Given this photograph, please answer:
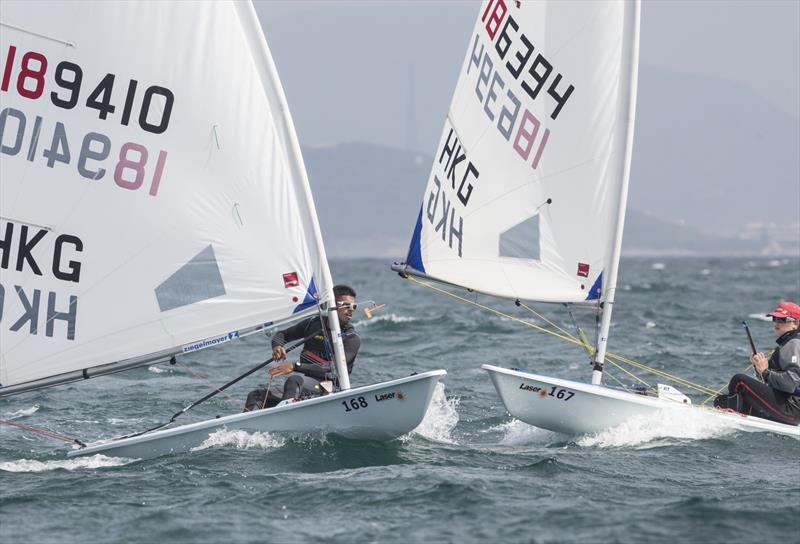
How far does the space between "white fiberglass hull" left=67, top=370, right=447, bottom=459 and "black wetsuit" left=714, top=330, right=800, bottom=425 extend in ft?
11.2

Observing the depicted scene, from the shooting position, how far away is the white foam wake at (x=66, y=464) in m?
10.4

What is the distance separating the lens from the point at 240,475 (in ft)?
32.2

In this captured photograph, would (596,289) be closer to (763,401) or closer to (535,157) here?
(535,157)

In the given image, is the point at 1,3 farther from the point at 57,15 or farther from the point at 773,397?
the point at 773,397

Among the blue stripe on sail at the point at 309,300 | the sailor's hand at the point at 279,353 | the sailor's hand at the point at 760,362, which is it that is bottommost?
the sailor's hand at the point at 279,353

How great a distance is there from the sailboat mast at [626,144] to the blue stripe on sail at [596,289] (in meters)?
0.07

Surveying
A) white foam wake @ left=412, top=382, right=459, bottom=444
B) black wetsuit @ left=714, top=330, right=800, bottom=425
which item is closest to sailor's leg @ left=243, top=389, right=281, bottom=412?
white foam wake @ left=412, top=382, right=459, bottom=444

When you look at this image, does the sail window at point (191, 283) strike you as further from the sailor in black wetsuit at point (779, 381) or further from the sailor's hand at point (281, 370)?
the sailor in black wetsuit at point (779, 381)

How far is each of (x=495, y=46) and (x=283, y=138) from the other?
3.15 m

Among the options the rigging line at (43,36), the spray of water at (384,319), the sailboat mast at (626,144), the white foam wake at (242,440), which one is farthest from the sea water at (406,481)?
the spray of water at (384,319)

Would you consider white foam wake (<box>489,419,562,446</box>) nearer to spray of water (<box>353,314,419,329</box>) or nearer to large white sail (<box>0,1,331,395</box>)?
large white sail (<box>0,1,331,395</box>)

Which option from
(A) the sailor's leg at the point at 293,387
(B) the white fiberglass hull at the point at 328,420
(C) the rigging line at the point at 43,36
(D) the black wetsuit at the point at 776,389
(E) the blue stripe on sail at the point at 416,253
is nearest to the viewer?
(C) the rigging line at the point at 43,36

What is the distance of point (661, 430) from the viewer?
11414 mm

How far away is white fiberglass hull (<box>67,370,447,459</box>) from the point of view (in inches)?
406
